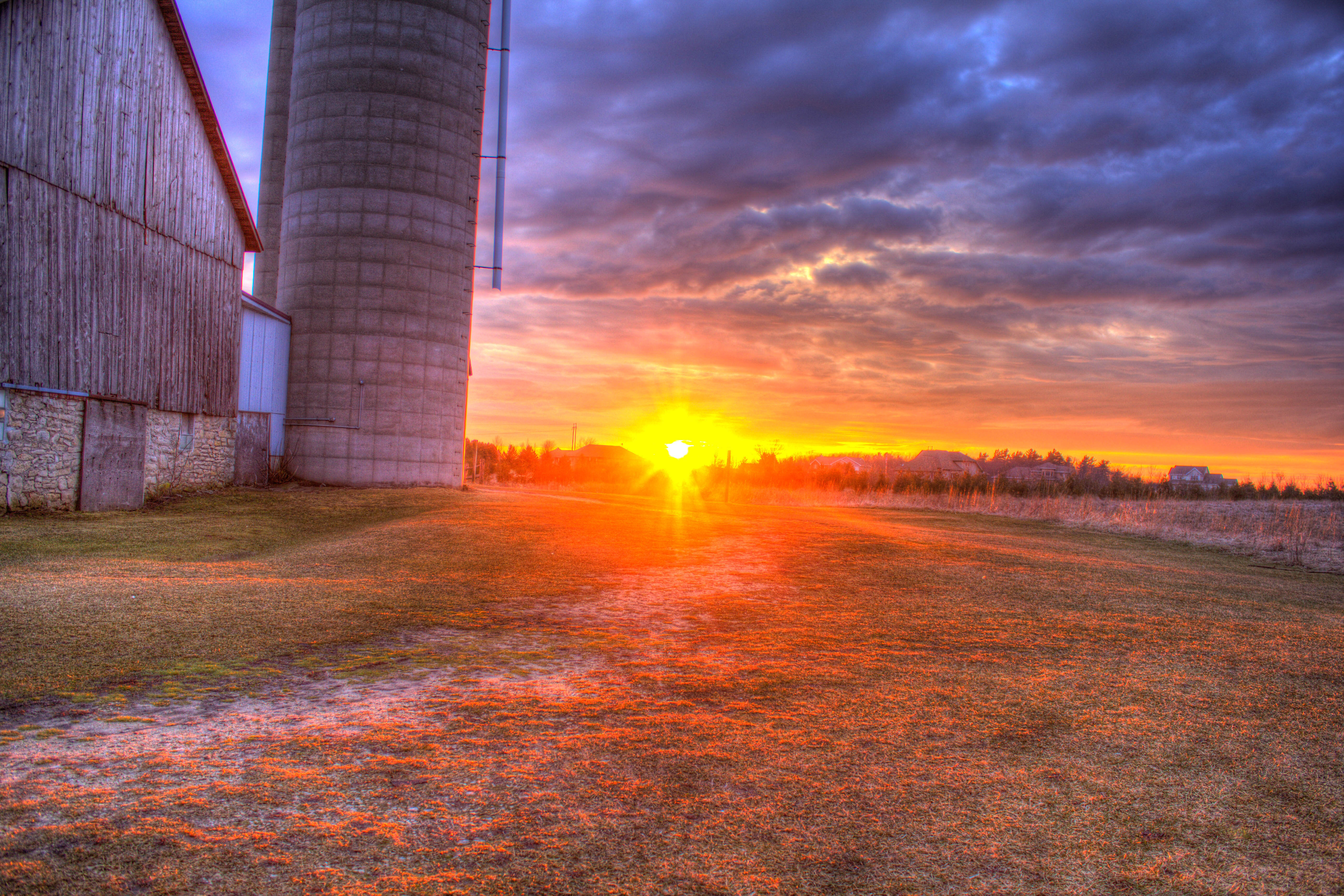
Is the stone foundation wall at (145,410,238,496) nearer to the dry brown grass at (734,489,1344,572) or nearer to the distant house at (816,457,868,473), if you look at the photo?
the dry brown grass at (734,489,1344,572)

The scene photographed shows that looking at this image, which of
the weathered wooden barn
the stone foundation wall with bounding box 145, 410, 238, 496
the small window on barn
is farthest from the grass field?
the small window on barn

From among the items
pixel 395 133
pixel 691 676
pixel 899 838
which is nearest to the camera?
pixel 899 838

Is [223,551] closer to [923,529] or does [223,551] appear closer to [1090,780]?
[1090,780]

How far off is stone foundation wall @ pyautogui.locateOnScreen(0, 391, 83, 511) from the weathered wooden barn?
3cm

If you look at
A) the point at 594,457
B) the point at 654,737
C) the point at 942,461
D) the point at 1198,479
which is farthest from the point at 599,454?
the point at 654,737

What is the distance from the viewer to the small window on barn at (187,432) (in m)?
17.8

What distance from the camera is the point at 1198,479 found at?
235 feet

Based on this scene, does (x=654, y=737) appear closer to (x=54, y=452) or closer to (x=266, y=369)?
(x=54, y=452)

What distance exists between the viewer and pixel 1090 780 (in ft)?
11.7

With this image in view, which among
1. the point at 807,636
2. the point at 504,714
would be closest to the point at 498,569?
the point at 807,636

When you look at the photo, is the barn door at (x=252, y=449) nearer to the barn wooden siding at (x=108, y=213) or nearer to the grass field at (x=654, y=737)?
the barn wooden siding at (x=108, y=213)

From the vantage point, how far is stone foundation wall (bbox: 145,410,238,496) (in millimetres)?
16750

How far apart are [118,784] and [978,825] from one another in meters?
3.76

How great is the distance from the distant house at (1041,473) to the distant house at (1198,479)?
20.5 feet
